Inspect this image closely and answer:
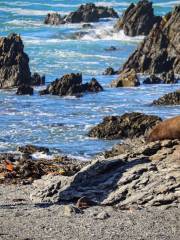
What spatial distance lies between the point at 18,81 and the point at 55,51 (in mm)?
14023

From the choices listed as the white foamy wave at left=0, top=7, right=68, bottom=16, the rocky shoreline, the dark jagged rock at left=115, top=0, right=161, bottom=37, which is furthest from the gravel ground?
the white foamy wave at left=0, top=7, right=68, bottom=16

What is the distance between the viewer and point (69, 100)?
97.2 feet

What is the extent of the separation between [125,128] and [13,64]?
14.4 meters

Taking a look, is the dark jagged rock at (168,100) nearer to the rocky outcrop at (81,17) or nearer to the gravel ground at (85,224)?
the gravel ground at (85,224)

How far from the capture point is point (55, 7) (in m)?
79.2

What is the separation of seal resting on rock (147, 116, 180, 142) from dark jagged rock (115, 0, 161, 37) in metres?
40.0

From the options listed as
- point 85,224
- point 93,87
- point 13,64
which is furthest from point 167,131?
point 13,64

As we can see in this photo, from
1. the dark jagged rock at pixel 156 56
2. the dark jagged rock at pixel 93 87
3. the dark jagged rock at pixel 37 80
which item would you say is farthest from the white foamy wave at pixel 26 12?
the dark jagged rock at pixel 93 87

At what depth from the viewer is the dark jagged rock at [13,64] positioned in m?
33.9

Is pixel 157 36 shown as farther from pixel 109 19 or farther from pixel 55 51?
pixel 109 19

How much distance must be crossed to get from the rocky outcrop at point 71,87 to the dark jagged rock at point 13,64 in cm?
302

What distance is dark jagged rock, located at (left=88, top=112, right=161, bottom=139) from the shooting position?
2150cm

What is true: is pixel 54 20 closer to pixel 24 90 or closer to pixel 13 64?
pixel 13 64

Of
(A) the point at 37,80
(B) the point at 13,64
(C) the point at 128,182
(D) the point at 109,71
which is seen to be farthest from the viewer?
(D) the point at 109,71
